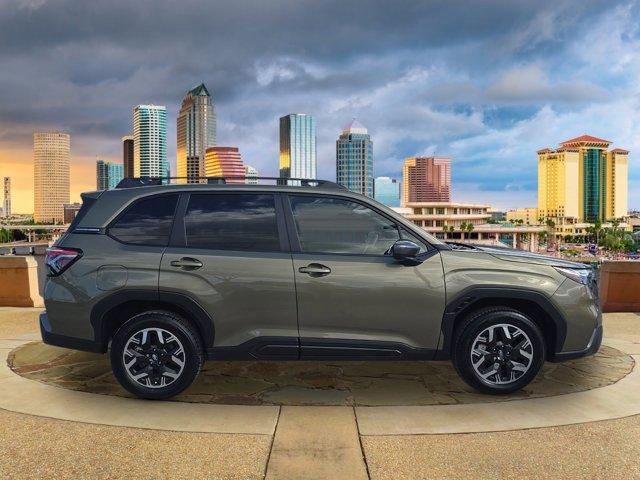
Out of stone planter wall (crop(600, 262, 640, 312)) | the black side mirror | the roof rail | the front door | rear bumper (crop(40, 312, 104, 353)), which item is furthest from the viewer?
stone planter wall (crop(600, 262, 640, 312))

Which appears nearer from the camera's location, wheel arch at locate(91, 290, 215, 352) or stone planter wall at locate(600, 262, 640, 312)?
wheel arch at locate(91, 290, 215, 352)

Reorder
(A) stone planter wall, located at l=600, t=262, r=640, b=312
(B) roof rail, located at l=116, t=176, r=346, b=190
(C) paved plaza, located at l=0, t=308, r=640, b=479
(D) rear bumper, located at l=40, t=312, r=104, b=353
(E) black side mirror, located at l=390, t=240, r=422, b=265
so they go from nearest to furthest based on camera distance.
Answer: (C) paved plaza, located at l=0, t=308, r=640, b=479, (E) black side mirror, located at l=390, t=240, r=422, b=265, (D) rear bumper, located at l=40, t=312, r=104, b=353, (B) roof rail, located at l=116, t=176, r=346, b=190, (A) stone planter wall, located at l=600, t=262, r=640, b=312

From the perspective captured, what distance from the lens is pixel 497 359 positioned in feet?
15.0

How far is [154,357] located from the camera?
448cm

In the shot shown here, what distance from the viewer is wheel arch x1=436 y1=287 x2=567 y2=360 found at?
453cm

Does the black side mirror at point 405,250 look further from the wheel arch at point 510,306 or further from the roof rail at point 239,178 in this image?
the roof rail at point 239,178

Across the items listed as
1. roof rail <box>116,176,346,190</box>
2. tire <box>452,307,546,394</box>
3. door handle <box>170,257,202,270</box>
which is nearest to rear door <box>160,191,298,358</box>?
door handle <box>170,257,202,270</box>

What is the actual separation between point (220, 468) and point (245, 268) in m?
1.60

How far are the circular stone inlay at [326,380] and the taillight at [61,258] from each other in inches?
43.4

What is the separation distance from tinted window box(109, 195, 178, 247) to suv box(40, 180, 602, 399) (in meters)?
0.01

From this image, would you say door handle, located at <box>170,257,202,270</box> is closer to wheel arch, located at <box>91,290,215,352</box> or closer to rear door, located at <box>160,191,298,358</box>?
rear door, located at <box>160,191,298,358</box>

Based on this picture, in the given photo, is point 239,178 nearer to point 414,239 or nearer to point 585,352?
point 414,239

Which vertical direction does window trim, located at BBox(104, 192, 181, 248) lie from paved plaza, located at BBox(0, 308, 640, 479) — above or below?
above

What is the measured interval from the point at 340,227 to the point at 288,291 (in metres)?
0.69
